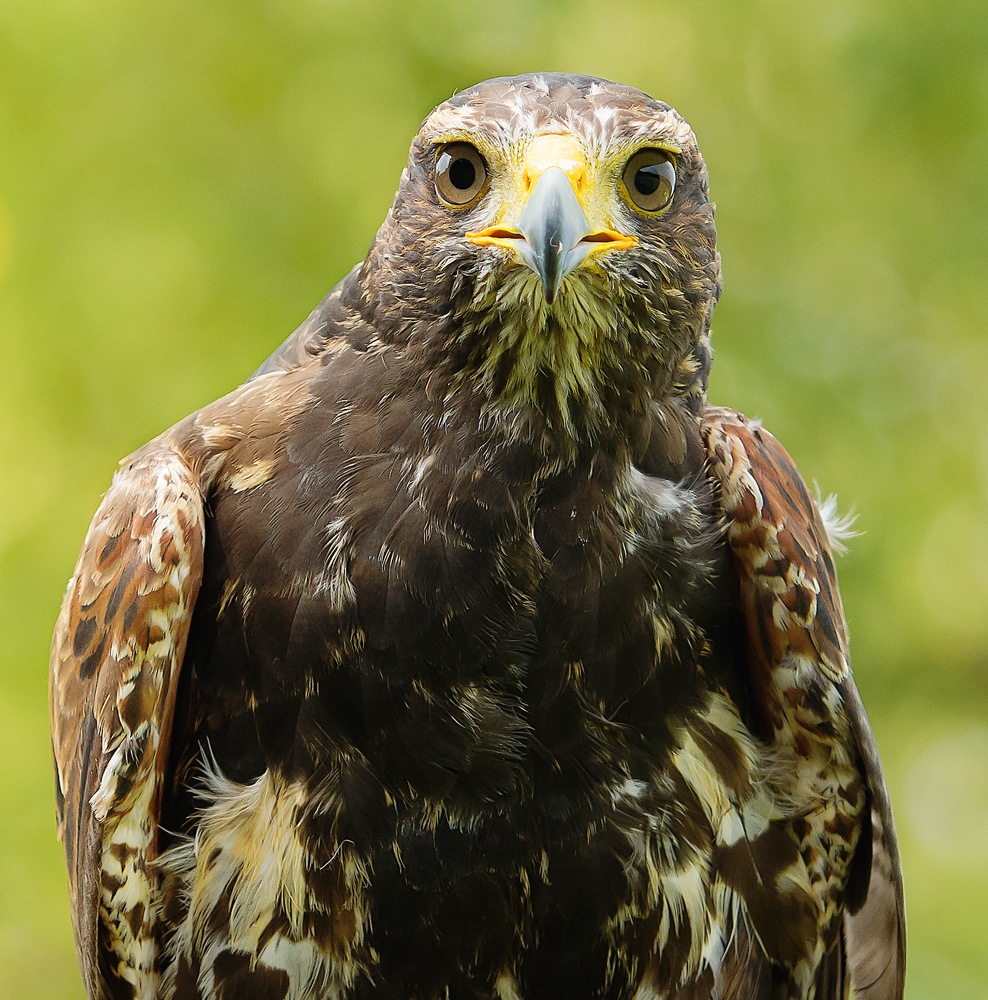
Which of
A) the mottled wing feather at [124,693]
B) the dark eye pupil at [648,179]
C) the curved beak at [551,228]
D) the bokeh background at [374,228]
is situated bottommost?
the mottled wing feather at [124,693]

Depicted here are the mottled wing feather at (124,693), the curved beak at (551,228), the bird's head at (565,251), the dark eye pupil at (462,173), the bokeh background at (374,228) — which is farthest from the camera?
the bokeh background at (374,228)

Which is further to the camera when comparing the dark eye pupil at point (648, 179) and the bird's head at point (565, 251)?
the dark eye pupil at point (648, 179)

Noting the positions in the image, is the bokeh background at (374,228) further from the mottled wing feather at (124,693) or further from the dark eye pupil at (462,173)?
the dark eye pupil at (462,173)

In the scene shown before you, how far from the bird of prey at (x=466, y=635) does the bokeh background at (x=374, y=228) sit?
1.86 m

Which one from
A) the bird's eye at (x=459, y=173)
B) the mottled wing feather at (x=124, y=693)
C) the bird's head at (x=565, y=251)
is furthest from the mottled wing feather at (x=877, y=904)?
the mottled wing feather at (x=124, y=693)

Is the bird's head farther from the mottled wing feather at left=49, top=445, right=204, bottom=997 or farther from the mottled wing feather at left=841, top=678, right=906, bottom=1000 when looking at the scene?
the mottled wing feather at left=841, top=678, right=906, bottom=1000

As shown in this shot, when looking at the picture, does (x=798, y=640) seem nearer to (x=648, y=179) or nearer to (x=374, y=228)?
(x=648, y=179)

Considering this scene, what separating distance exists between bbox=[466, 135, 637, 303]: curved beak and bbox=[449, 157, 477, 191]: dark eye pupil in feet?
0.54

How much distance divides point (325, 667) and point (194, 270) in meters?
2.63

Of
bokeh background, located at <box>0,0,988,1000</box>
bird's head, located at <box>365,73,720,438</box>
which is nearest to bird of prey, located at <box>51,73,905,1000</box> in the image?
bird's head, located at <box>365,73,720,438</box>

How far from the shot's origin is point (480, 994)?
311 cm

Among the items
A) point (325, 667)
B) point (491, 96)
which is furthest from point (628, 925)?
point (491, 96)

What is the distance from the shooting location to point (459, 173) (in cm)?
274

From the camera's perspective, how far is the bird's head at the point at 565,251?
260 centimetres
